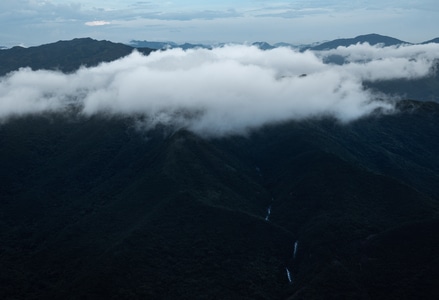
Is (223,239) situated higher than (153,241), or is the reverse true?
(153,241)

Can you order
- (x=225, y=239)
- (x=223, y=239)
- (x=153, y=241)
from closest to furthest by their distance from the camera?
(x=153, y=241), (x=223, y=239), (x=225, y=239)

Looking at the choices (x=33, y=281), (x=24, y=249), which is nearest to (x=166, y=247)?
(x=33, y=281)

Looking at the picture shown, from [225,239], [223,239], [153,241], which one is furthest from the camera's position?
[225,239]

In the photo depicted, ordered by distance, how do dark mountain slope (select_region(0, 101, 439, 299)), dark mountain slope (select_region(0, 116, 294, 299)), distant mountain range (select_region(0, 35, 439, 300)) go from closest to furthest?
distant mountain range (select_region(0, 35, 439, 300)) < dark mountain slope (select_region(0, 101, 439, 299)) < dark mountain slope (select_region(0, 116, 294, 299))

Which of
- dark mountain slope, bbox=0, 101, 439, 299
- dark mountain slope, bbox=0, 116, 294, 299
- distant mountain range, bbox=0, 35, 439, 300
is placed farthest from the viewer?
dark mountain slope, bbox=0, 116, 294, 299

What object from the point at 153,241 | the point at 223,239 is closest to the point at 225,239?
the point at 223,239

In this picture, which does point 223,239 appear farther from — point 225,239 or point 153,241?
point 153,241

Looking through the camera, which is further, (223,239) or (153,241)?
(223,239)

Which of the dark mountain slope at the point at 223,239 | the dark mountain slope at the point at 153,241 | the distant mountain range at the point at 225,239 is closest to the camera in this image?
the distant mountain range at the point at 225,239

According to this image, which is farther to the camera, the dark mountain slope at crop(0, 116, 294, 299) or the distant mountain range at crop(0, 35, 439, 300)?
the dark mountain slope at crop(0, 116, 294, 299)

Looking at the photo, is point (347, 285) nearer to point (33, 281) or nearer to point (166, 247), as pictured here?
point (166, 247)

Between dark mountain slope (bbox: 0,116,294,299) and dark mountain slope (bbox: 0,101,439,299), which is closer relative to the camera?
dark mountain slope (bbox: 0,101,439,299)
